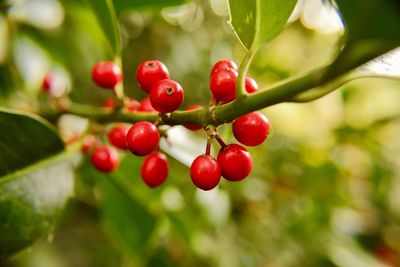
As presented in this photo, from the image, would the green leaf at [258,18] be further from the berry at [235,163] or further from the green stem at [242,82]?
the berry at [235,163]

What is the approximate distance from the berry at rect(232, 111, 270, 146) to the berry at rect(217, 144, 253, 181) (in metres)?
0.03

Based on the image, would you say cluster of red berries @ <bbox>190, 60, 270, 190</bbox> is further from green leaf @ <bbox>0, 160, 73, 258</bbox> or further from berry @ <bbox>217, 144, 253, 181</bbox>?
green leaf @ <bbox>0, 160, 73, 258</bbox>

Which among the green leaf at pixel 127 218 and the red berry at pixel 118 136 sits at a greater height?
the red berry at pixel 118 136

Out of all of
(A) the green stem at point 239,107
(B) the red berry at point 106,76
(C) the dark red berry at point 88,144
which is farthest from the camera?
(C) the dark red berry at point 88,144

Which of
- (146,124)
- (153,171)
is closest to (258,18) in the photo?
(146,124)

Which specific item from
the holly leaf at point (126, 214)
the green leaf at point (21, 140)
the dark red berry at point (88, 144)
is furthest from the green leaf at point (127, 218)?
the green leaf at point (21, 140)

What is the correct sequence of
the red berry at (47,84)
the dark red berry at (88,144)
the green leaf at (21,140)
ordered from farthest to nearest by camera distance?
1. the red berry at (47,84)
2. the dark red berry at (88,144)
3. the green leaf at (21,140)

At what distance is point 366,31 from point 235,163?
17.7 inches

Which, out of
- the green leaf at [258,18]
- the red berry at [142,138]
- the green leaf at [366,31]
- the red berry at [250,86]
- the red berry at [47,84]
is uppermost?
the green leaf at [366,31]

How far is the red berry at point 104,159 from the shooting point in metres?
1.41

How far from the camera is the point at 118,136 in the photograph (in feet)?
4.55

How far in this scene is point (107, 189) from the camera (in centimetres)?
196

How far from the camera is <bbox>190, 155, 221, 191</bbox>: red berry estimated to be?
3.26 feet

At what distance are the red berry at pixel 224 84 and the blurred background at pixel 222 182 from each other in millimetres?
506
